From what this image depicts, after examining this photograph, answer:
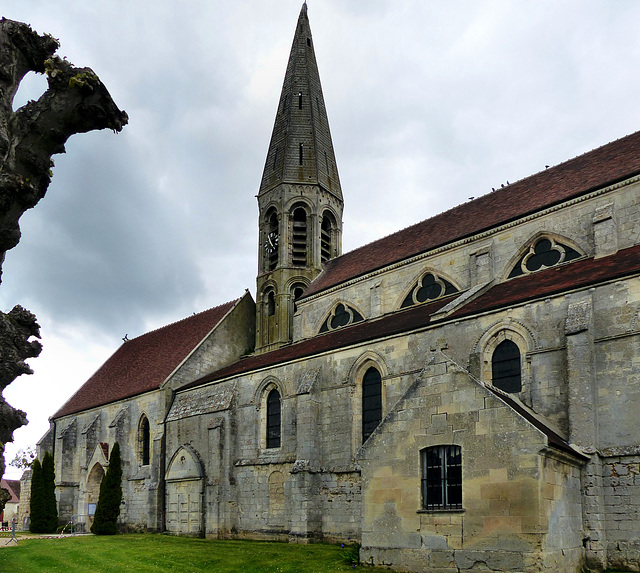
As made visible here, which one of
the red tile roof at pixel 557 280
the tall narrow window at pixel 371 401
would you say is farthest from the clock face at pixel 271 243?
the red tile roof at pixel 557 280

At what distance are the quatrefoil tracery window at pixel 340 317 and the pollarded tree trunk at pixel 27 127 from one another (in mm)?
20879

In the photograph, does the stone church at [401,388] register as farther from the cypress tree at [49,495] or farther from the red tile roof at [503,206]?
the cypress tree at [49,495]

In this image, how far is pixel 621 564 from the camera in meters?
15.3

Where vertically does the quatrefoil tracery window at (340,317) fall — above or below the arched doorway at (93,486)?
above

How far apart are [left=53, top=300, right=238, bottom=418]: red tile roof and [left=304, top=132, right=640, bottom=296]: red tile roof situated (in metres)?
6.96

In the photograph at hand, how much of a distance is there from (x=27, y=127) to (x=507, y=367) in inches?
571

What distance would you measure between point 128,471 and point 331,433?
1450 centimetres

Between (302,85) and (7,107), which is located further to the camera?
(302,85)

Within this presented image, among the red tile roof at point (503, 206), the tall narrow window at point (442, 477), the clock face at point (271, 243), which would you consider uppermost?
the clock face at point (271, 243)

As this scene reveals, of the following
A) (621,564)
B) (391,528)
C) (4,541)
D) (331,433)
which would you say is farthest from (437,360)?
(4,541)

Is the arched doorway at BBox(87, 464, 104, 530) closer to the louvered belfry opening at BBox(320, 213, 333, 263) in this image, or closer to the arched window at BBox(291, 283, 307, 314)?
the arched window at BBox(291, 283, 307, 314)

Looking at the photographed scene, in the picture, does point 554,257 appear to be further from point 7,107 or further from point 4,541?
point 4,541

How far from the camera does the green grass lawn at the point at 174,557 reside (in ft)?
58.1

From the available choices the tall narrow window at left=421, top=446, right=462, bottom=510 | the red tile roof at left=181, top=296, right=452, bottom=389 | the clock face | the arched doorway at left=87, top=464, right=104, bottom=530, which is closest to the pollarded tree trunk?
the tall narrow window at left=421, top=446, right=462, bottom=510
